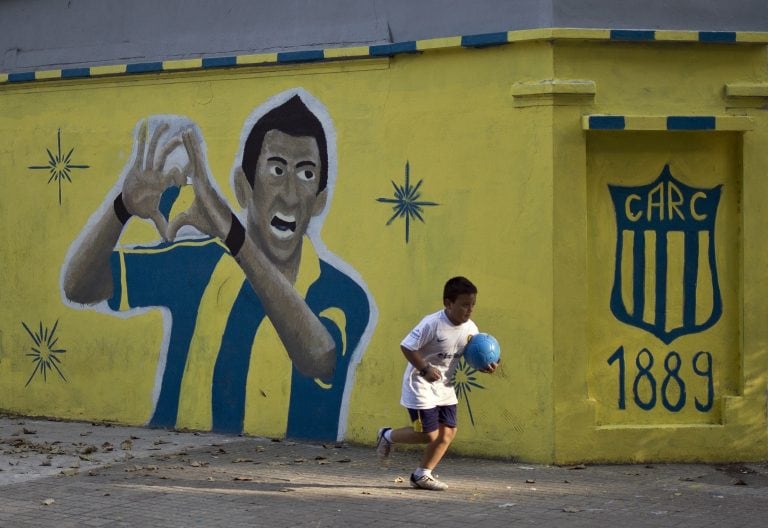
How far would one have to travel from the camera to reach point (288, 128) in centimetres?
1056

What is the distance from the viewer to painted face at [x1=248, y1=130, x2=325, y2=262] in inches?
413

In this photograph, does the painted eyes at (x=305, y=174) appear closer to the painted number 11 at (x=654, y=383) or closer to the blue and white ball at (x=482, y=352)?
the blue and white ball at (x=482, y=352)

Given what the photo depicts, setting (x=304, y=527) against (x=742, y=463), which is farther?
(x=742, y=463)

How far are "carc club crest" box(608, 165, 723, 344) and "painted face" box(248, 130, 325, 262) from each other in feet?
8.61

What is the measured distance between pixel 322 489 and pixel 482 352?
1.51 m

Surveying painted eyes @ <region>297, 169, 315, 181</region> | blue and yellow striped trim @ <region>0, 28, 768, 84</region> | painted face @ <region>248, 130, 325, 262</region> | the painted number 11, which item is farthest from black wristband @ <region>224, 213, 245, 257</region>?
the painted number 11

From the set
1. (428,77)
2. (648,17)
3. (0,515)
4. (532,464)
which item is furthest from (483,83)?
(0,515)

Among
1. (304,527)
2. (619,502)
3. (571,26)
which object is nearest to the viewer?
(304,527)

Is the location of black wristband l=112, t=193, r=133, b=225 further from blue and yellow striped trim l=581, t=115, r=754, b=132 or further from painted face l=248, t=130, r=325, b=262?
blue and yellow striped trim l=581, t=115, r=754, b=132

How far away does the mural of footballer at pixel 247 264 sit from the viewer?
1042cm

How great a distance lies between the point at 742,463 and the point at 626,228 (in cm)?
204

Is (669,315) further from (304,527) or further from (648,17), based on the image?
(304,527)

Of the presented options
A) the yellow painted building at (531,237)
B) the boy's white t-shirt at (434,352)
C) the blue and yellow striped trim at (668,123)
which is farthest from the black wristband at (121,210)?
the blue and yellow striped trim at (668,123)

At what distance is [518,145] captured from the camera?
31.2ft
